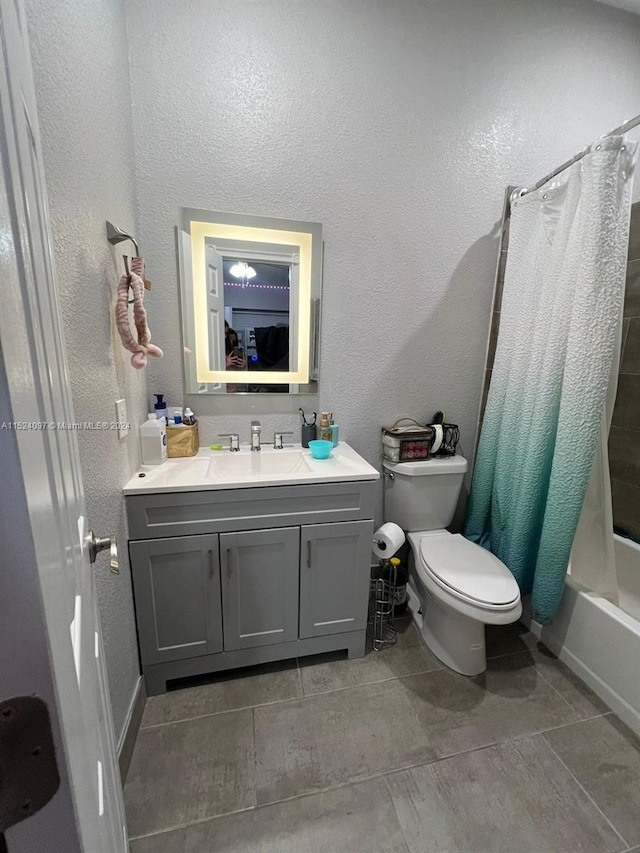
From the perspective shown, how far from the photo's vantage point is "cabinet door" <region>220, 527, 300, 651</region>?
1326 mm

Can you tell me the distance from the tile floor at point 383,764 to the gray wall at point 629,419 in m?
0.92

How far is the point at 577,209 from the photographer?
1357 millimetres

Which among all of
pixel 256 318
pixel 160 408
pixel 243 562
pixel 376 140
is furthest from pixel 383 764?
pixel 376 140

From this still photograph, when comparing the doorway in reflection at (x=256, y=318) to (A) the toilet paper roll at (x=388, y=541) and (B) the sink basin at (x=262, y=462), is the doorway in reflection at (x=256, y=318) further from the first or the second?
(A) the toilet paper roll at (x=388, y=541)

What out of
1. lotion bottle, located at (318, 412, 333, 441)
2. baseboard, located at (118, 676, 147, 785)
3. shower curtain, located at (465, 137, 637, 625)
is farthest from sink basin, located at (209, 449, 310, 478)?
shower curtain, located at (465, 137, 637, 625)

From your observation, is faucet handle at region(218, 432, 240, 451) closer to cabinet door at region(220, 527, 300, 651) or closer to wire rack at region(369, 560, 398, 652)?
cabinet door at region(220, 527, 300, 651)

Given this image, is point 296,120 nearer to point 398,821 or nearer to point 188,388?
point 188,388

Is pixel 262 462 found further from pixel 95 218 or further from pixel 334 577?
pixel 95 218

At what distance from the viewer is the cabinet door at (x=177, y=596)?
126 cm

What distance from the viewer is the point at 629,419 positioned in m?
1.81

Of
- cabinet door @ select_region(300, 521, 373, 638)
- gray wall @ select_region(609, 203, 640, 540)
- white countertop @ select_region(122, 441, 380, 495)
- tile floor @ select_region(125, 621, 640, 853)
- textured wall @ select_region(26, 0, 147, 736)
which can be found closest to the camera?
textured wall @ select_region(26, 0, 147, 736)

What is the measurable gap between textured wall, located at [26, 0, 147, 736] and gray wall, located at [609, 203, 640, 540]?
2304 mm

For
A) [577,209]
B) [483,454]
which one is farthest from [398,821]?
[577,209]

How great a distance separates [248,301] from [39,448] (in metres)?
1.40
